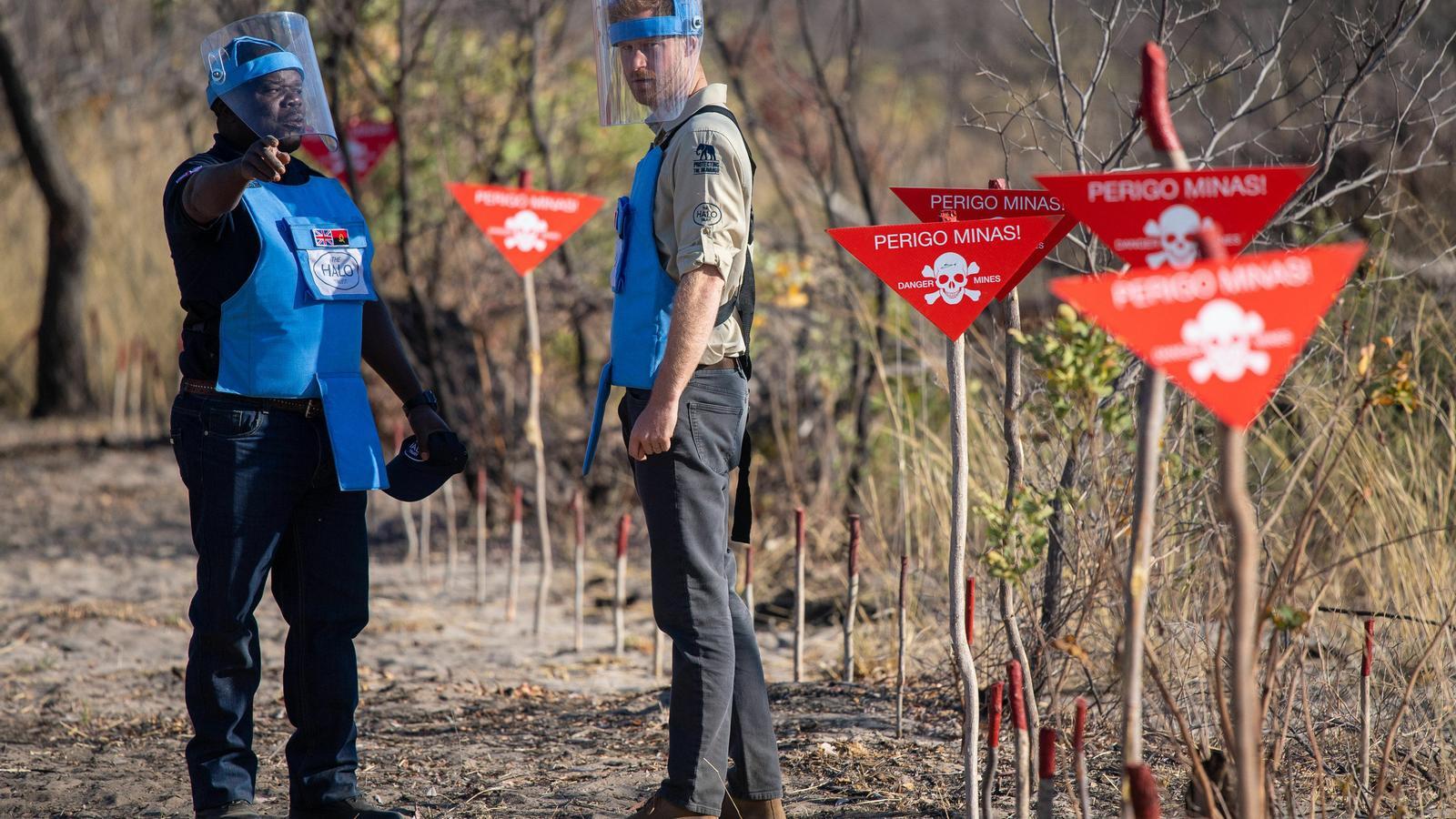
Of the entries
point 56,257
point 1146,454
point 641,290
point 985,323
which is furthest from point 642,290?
point 56,257

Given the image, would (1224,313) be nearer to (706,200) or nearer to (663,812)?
(706,200)

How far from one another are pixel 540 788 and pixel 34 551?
4.39 meters

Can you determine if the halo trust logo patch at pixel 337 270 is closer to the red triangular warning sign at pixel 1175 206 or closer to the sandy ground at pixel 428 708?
the sandy ground at pixel 428 708

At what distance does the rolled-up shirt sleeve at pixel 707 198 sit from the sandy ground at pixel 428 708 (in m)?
1.36

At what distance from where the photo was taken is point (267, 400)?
2889mm

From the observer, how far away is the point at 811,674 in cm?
467

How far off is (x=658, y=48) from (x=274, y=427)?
1135 mm

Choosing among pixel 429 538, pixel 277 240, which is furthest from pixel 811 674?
pixel 429 538

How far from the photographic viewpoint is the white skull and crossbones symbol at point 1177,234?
2072mm

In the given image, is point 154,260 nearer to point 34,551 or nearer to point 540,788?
point 34,551

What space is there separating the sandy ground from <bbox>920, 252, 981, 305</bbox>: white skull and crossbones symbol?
1.20 metres

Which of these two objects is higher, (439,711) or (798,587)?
(798,587)

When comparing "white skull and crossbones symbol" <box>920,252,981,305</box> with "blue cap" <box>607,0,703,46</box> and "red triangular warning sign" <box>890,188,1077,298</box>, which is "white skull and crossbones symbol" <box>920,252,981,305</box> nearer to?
"red triangular warning sign" <box>890,188,1077,298</box>

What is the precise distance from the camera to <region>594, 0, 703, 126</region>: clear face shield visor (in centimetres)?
286
